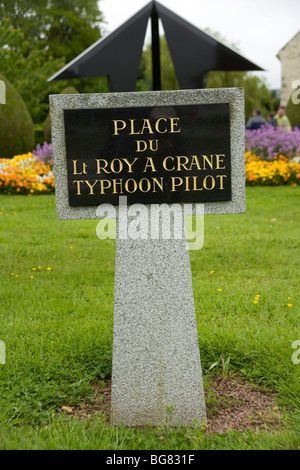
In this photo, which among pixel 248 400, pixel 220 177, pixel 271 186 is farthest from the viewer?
pixel 271 186

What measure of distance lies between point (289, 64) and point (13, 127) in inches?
742

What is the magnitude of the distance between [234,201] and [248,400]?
1.08 m

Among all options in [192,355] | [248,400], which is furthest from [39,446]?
[248,400]

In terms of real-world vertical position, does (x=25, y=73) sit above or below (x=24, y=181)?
above

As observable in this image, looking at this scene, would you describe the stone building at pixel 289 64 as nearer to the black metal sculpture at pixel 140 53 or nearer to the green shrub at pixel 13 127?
the green shrub at pixel 13 127

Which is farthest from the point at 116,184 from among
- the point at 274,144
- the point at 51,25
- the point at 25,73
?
the point at 51,25

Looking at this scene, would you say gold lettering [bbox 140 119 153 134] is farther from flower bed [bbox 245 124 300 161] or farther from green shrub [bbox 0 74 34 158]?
green shrub [bbox 0 74 34 158]

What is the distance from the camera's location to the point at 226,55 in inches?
110

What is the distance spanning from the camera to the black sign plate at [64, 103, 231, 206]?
2.34m

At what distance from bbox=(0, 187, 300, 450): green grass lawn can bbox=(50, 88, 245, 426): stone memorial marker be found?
30 cm

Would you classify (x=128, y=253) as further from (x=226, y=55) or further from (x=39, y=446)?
(x=226, y=55)

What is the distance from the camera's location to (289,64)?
85.9 feet

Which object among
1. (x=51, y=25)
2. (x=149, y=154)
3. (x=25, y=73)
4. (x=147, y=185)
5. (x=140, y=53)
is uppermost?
(x=51, y=25)

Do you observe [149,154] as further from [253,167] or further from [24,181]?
[253,167]
